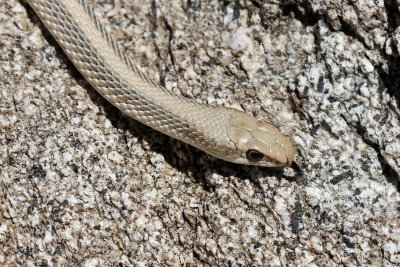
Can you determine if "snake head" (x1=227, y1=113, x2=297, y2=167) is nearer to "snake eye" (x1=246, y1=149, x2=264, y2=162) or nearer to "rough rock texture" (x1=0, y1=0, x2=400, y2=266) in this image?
"snake eye" (x1=246, y1=149, x2=264, y2=162)

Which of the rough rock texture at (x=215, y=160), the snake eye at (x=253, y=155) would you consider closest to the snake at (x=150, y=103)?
the snake eye at (x=253, y=155)

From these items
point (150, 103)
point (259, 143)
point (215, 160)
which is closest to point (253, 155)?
point (259, 143)

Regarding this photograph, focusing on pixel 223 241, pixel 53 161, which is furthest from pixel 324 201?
pixel 53 161

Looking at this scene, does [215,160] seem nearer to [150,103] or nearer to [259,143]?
[259,143]

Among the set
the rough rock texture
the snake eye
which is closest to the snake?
the snake eye

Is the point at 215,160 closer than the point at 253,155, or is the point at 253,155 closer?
the point at 253,155

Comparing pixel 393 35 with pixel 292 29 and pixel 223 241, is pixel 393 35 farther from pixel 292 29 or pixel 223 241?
pixel 223 241
